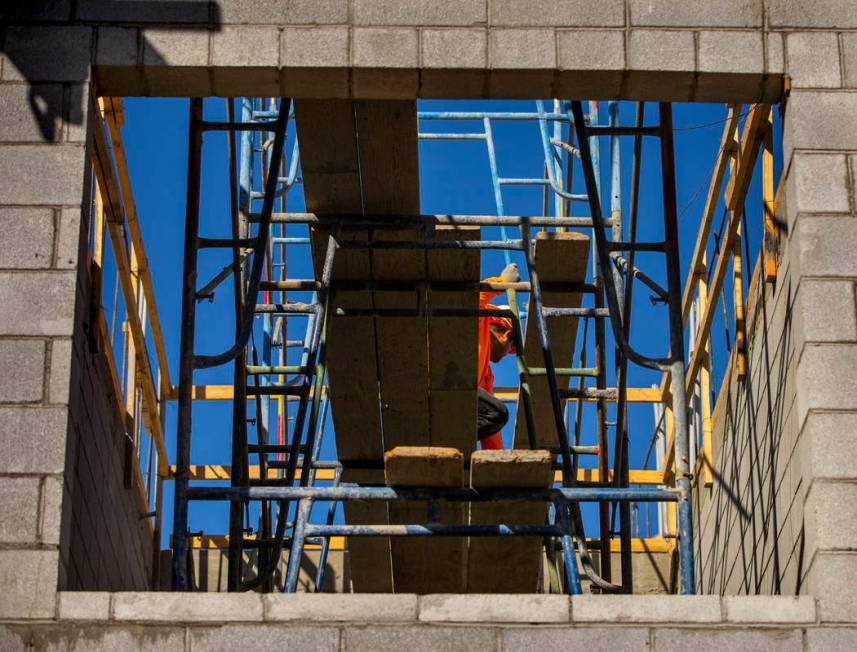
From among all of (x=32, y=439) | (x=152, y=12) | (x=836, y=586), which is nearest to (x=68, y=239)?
(x=32, y=439)

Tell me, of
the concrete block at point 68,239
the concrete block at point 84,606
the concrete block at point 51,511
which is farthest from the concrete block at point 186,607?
the concrete block at point 68,239

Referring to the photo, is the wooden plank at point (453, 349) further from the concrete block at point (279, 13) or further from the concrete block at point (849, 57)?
the concrete block at point (849, 57)

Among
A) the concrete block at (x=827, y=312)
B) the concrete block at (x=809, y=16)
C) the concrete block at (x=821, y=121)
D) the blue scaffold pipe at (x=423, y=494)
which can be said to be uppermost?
the concrete block at (x=809, y=16)

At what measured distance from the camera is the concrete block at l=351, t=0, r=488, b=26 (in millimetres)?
9023

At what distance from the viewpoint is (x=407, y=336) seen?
448 inches

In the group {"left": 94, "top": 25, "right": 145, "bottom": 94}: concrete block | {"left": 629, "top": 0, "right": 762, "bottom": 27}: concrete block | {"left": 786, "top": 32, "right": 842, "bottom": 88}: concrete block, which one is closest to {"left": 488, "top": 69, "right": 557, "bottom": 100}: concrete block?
{"left": 629, "top": 0, "right": 762, "bottom": 27}: concrete block

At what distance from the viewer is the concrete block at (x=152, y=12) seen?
9.02 m

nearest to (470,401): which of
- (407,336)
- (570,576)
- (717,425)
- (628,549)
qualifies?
(407,336)

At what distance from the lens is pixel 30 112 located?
8.83 metres

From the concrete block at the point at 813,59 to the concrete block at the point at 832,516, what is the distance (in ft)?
7.20

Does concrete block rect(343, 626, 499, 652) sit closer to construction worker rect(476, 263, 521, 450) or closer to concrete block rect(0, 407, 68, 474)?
concrete block rect(0, 407, 68, 474)

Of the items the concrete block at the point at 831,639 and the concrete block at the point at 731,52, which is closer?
the concrete block at the point at 831,639

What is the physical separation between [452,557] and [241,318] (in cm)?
219

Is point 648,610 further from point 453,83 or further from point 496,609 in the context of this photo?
point 453,83
